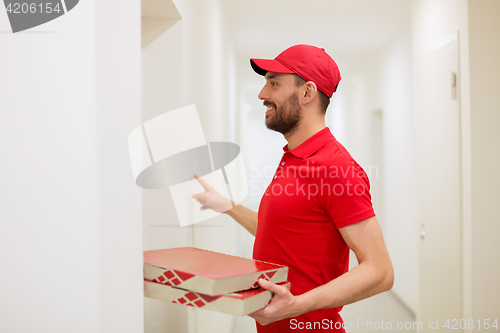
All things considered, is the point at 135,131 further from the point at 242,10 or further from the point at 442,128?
the point at 242,10

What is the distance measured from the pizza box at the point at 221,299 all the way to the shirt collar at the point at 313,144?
50 cm

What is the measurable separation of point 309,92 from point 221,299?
712mm

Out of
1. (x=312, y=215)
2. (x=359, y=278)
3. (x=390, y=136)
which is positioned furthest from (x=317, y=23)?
(x=359, y=278)

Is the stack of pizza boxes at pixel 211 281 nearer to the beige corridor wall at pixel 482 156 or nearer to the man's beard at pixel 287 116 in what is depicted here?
the man's beard at pixel 287 116

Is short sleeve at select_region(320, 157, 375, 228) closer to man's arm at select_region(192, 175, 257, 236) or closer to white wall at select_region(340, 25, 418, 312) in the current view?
man's arm at select_region(192, 175, 257, 236)

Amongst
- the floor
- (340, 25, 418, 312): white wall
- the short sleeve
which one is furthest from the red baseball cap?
the floor

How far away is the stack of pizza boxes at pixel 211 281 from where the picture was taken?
0.64 metres

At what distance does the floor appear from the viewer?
2986 mm

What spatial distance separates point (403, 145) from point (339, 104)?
2065mm

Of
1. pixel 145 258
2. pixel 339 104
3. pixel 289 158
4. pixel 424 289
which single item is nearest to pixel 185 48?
pixel 289 158

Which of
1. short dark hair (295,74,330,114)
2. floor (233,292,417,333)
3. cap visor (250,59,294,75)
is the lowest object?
floor (233,292,417,333)

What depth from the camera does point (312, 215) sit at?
1.01 meters

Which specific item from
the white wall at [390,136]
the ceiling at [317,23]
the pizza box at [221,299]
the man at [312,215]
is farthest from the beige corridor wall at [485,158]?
the pizza box at [221,299]

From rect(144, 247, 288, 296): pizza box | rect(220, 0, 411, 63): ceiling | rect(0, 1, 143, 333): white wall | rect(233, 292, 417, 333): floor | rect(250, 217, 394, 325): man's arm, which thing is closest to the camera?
rect(0, 1, 143, 333): white wall
